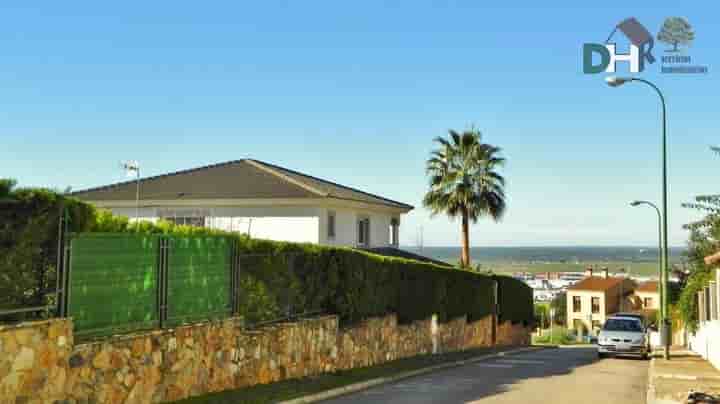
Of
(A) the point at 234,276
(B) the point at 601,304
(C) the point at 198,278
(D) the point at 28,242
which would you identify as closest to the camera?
(D) the point at 28,242

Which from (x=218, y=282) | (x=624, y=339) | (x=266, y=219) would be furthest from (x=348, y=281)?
(x=624, y=339)

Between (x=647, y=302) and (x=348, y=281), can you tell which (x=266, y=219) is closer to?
(x=348, y=281)

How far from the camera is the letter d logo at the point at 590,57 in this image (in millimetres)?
28109

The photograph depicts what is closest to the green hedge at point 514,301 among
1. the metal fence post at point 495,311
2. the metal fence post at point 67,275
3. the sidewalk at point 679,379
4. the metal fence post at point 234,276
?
the metal fence post at point 495,311

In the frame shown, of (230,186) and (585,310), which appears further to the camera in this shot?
(585,310)

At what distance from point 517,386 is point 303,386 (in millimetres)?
5587

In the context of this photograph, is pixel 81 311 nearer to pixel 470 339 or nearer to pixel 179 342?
pixel 179 342

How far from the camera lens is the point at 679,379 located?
20422 mm

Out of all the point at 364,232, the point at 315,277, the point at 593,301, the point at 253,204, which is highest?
the point at 253,204

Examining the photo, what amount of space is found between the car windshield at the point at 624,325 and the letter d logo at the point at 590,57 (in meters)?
12.0

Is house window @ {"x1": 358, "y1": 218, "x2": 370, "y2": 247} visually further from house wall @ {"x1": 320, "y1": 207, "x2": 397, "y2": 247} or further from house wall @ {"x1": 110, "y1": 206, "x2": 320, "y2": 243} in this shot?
house wall @ {"x1": 110, "y1": 206, "x2": 320, "y2": 243}

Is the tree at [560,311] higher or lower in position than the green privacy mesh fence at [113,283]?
lower

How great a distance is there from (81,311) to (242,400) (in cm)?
356

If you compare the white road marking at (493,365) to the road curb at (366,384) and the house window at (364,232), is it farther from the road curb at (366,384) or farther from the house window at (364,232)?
the house window at (364,232)
